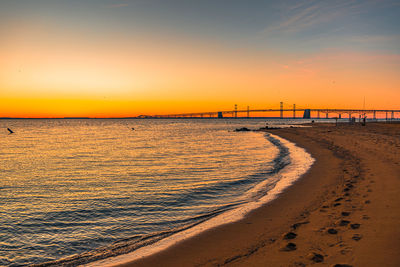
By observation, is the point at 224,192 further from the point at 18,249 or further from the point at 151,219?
the point at 18,249

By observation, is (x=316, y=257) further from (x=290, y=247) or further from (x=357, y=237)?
(x=357, y=237)

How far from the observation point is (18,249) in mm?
6559

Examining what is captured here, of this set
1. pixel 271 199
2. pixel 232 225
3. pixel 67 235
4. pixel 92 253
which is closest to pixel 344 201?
pixel 271 199

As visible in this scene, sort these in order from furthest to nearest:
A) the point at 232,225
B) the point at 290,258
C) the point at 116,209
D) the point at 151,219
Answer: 1. the point at 116,209
2. the point at 151,219
3. the point at 232,225
4. the point at 290,258

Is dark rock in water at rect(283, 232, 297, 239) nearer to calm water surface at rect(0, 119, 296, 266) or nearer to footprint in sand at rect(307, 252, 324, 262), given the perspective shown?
footprint in sand at rect(307, 252, 324, 262)

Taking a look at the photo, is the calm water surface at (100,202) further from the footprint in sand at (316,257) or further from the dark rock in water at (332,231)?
the footprint in sand at (316,257)

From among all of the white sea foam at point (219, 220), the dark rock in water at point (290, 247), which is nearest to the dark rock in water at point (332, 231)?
the dark rock in water at point (290, 247)

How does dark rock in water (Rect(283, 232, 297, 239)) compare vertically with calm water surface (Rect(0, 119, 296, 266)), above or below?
above

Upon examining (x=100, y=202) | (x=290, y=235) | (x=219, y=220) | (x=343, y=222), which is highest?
(x=343, y=222)

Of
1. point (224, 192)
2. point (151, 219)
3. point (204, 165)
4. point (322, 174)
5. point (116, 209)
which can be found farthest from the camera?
point (204, 165)

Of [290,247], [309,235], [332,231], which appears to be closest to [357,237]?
[332,231]

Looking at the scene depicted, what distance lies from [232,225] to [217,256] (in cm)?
210

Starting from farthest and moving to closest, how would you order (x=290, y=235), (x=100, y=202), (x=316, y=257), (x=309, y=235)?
(x=100, y=202) < (x=290, y=235) < (x=309, y=235) < (x=316, y=257)

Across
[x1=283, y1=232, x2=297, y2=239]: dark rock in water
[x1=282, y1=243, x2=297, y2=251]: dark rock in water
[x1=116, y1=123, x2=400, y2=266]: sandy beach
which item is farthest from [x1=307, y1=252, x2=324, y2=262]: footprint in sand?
[x1=283, y1=232, x2=297, y2=239]: dark rock in water
